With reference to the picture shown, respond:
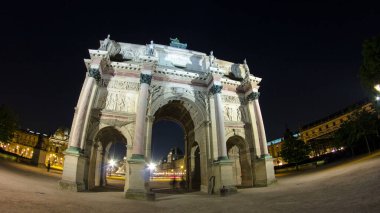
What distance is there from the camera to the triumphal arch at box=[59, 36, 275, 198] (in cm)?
1642

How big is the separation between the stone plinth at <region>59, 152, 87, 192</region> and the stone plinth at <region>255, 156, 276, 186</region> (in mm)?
13824

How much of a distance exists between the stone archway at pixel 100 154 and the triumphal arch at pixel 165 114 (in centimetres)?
9

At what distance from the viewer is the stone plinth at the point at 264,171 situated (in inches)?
727

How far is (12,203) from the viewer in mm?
6926

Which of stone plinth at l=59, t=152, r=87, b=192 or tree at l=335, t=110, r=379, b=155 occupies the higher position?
tree at l=335, t=110, r=379, b=155

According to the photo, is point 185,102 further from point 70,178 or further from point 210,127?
point 70,178

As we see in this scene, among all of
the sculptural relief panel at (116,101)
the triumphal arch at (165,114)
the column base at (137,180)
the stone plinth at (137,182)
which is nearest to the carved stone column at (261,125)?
the triumphal arch at (165,114)

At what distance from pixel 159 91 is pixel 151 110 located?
218 centimetres

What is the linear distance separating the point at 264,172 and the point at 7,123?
40.5 meters

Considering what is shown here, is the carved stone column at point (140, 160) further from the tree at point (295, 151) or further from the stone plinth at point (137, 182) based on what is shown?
the tree at point (295, 151)

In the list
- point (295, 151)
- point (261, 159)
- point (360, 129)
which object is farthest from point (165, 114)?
point (295, 151)

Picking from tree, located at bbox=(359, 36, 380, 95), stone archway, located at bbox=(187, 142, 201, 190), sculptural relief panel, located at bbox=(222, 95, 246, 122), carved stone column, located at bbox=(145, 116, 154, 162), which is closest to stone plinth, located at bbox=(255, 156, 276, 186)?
sculptural relief panel, located at bbox=(222, 95, 246, 122)

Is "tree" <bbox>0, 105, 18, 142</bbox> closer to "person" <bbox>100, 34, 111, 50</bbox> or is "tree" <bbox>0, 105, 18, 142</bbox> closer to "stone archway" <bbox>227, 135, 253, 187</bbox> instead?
"person" <bbox>100, 34, 111, 50</bbox>

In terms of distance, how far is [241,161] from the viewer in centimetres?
2208
